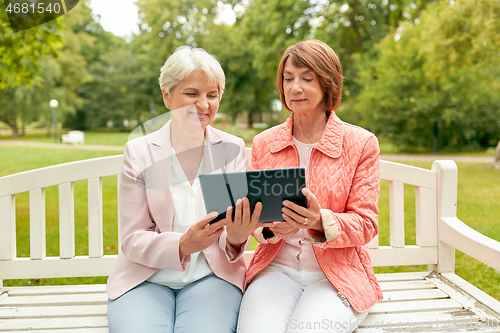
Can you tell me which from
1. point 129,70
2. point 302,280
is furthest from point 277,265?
point 129,70

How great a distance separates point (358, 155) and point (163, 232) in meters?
1.01

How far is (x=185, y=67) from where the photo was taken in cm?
189

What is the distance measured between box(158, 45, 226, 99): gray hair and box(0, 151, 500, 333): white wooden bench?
804mm

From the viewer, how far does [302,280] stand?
6.70 feet

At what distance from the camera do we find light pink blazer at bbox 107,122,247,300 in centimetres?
186

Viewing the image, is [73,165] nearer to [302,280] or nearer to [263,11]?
[302,280]

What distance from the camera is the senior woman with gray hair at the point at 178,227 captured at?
181 centimetres

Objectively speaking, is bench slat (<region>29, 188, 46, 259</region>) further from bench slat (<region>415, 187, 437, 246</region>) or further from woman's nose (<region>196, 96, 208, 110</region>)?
bench slat (<region>415, 187, 437, 246</region>)

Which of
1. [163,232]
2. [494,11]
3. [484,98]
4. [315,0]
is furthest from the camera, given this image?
[315,0]

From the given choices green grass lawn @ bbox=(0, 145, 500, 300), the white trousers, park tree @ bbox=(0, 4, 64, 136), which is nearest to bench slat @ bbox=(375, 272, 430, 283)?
the white trousers

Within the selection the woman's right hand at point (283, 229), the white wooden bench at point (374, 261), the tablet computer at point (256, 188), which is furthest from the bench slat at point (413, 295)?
the tablet computer at point (256, 188)

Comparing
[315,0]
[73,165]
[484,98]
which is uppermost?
[315,0]

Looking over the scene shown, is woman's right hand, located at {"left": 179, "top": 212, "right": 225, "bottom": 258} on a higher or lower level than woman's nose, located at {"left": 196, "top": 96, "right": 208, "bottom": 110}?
lower

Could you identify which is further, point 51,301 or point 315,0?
point 315,0
